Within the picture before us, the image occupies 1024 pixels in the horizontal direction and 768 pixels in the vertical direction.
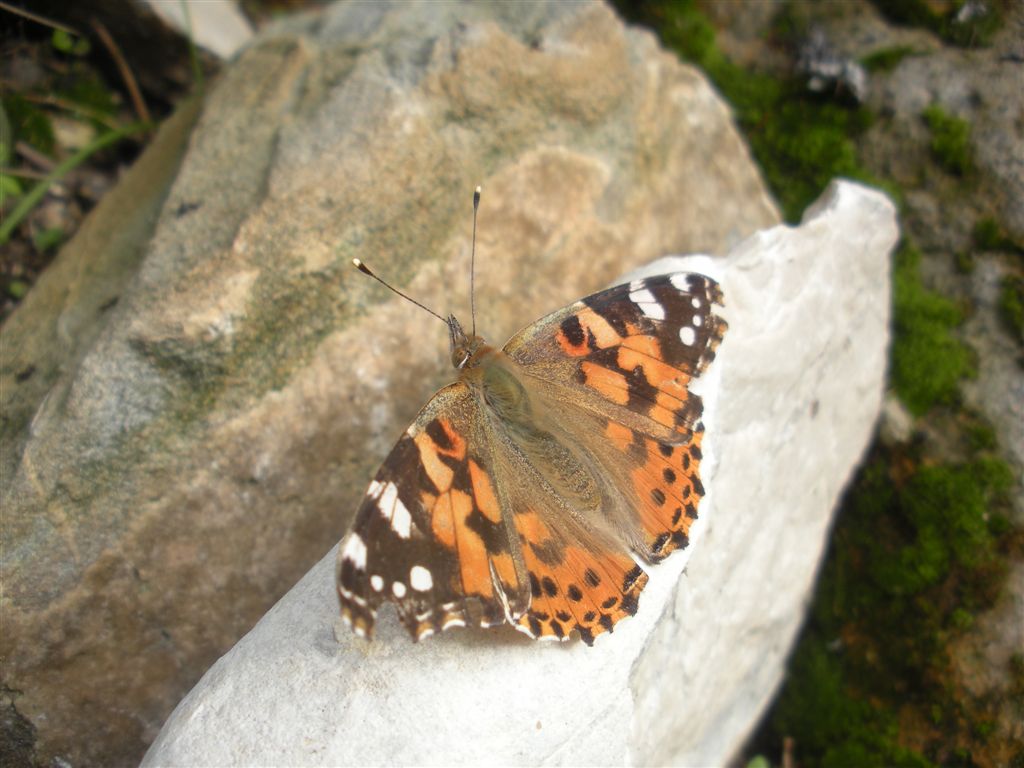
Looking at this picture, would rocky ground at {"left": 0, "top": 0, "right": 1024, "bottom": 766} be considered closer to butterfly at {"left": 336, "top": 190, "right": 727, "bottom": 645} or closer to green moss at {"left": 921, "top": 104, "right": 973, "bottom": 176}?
green moss at {"left": 921, "top": 104, "right": 973, "bottom": 176}

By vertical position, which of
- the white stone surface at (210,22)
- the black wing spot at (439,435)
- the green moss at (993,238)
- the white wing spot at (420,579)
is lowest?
the green moss at (993,238)

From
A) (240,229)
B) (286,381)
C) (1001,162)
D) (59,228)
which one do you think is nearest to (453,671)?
(286,381)

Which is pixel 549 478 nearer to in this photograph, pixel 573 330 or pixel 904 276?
pixel 573 330

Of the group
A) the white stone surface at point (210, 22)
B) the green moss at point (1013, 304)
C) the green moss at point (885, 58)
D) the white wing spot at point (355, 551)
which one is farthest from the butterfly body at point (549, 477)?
the white stone surface at point (210, 22)

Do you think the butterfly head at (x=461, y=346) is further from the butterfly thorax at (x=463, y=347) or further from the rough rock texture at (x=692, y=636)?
the rough rock texture at (x=692, y=636)

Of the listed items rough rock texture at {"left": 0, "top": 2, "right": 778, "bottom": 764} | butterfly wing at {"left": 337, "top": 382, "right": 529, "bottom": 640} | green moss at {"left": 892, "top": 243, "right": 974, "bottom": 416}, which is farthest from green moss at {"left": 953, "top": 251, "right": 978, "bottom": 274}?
butterfly wing at {"left": 337, "top": 382, "right": 529, "bottom": 640}

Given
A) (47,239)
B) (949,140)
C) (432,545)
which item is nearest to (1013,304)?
(949,140)

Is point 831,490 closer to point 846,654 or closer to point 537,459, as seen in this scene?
point 846,654
